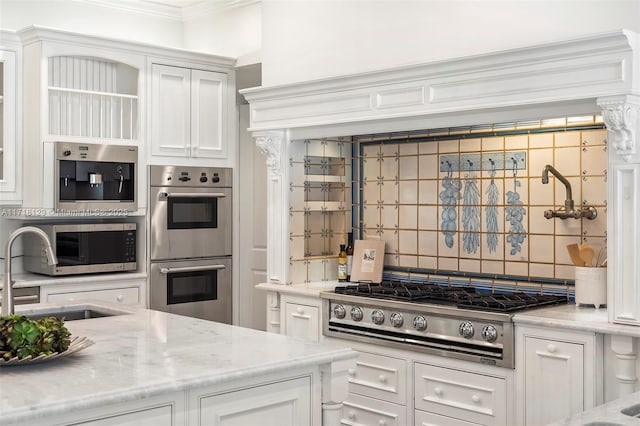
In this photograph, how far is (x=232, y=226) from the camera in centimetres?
598

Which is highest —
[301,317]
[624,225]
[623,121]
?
[623,121]

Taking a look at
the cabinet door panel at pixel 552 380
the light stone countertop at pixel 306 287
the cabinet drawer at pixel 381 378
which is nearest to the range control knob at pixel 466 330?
the cabinet door panel at pixel 552 380

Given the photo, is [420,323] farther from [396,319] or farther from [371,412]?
[371,412]

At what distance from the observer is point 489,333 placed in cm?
368

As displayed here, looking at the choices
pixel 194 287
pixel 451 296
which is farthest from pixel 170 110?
pixel 451 296

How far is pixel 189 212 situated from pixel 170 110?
73 centimetres

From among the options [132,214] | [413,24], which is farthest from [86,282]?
[413,24]

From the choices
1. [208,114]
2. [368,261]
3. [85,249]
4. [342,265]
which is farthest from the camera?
[208,114]

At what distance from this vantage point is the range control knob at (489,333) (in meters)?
3.66

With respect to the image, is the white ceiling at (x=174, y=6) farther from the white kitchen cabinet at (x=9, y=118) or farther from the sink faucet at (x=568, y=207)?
the sink faucet at (x=568, y=207)

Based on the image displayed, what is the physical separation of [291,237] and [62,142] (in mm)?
1583

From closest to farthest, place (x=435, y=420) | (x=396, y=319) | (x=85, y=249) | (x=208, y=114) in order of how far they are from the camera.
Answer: (x=435, y=420), (x=396, y=319), (x=85, y=249), (x=208, y=114)

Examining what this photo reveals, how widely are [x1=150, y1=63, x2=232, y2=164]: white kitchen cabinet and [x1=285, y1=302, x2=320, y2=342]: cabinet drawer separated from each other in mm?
1584

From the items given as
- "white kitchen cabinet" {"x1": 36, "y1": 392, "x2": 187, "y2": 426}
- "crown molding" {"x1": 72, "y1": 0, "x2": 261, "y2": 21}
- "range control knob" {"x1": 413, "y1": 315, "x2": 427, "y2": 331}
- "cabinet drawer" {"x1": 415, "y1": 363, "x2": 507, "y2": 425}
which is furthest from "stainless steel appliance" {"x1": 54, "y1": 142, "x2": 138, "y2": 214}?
"white kitchen cabinet" {"x1": 36, "y1": 392, "x2": 187, "y2": 426}
